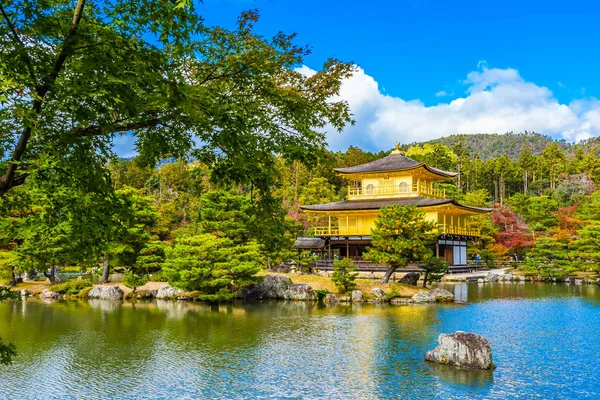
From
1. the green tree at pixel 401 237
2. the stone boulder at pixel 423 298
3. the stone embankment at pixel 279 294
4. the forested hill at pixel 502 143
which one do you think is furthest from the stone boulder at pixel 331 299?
the forested hill at pixel 502 143

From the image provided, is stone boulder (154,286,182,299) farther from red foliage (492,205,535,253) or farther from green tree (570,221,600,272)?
red foliage (492,205,535,253)

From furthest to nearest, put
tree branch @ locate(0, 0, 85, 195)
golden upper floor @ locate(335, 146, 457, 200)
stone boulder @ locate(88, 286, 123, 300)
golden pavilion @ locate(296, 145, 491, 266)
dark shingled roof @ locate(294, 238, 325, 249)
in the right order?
golden upper floor @ locate(335, 146, 457, 200), dark shingled roof @ locate(294, 238, 325, 249), golden pavilion @ locate(296, 145, 491, 266), stone boulder @ locate(88, 286, 123, 300), tree branch @ locate(0, 0, 85, 195)

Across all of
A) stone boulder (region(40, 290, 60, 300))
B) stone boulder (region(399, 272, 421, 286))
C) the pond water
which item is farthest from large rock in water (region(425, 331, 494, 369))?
stone boulder (region(40, 290, 60, 300))

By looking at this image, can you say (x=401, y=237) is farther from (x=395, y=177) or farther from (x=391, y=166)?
(x=395, y=177)

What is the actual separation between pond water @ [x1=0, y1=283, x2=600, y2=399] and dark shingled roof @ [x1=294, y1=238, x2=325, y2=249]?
12439 millimetres

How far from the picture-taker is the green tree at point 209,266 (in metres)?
20.0

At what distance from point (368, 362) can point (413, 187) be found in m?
23.8

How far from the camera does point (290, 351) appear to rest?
11.8m

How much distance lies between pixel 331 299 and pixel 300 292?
1.45 metres

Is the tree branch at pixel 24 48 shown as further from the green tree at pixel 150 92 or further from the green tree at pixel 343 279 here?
the green tree at pixel 343 279

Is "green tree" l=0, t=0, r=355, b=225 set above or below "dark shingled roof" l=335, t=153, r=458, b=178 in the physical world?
below

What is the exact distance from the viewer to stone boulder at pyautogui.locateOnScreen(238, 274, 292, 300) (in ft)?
71.5

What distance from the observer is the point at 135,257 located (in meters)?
24.6

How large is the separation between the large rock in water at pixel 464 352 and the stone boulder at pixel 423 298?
32.6ft
